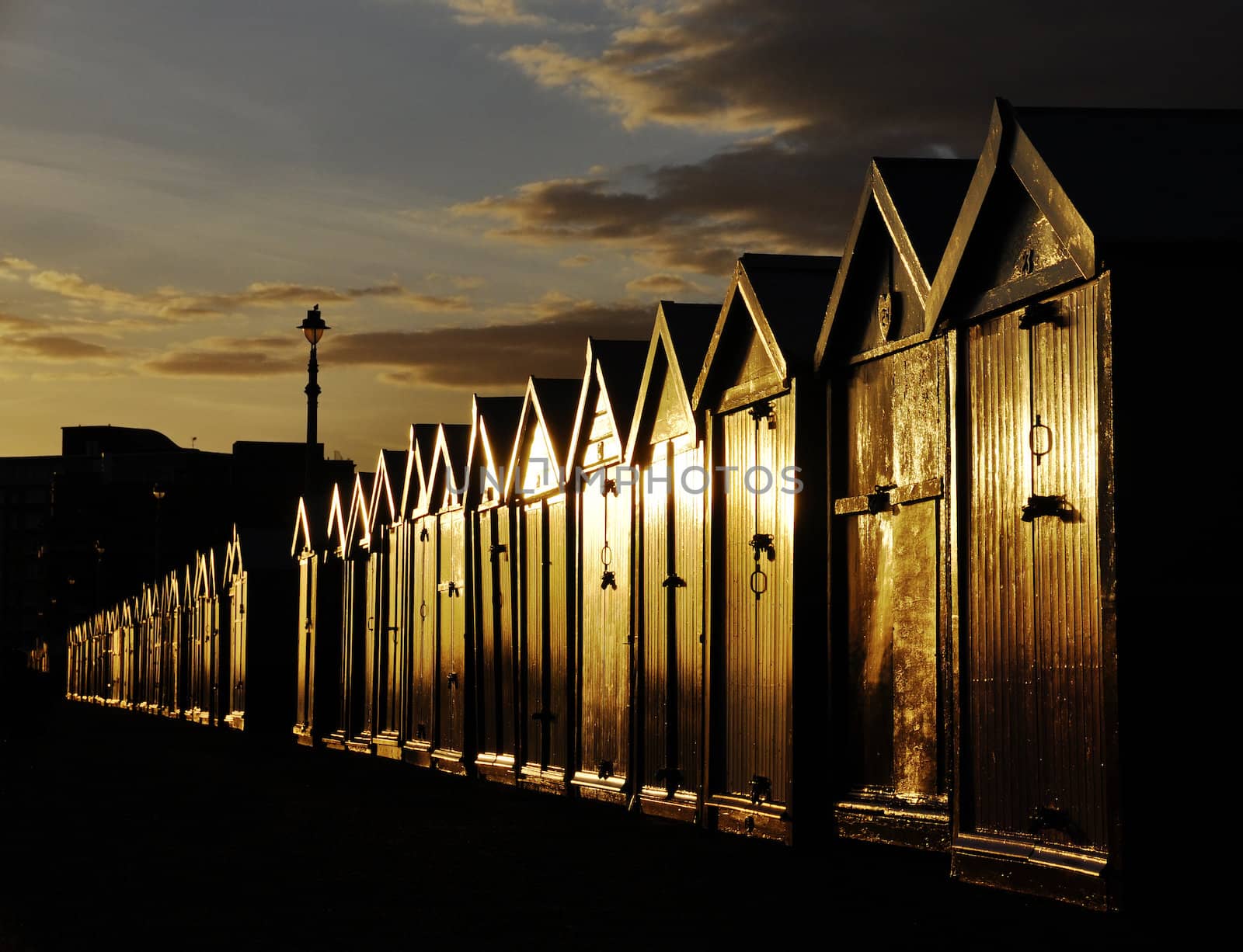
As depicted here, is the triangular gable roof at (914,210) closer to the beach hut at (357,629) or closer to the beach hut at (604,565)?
the beach hut at (604,565)

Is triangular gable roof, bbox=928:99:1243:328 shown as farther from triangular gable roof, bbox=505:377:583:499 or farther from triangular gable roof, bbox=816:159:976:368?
triangular gable roof, bbox=505:377:583:499

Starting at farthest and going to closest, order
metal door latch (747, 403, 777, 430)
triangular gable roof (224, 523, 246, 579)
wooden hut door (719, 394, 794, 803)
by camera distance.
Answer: triangular gable roof (224, 523, 246, 579), metal door latch (747, 403, 777, 430), wooden hut door (719, 394, 794, 803)

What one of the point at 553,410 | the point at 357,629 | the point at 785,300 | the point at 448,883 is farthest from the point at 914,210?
the point at 357,629

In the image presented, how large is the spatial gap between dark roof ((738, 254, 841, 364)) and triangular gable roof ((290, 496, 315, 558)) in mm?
21174

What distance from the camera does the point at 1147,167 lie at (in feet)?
26.8

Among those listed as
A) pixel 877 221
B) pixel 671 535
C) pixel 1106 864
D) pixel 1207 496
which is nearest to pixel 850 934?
pixel 1106 864

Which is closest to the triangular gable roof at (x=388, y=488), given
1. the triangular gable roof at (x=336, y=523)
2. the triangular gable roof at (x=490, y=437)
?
the triangular gable roof at (x=336, y=523)

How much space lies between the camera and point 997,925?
8375 millimetres

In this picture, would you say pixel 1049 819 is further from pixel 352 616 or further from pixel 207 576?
pixel 207 576

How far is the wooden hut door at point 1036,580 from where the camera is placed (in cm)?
822

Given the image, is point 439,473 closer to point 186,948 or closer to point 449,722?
point 449,722

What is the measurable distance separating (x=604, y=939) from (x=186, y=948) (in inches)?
69.6

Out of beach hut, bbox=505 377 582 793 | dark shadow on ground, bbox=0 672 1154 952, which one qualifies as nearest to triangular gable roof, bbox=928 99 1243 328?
dark shadow on ground, bbox=0 672 1154 952

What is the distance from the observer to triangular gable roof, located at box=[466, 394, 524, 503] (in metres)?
20.6
